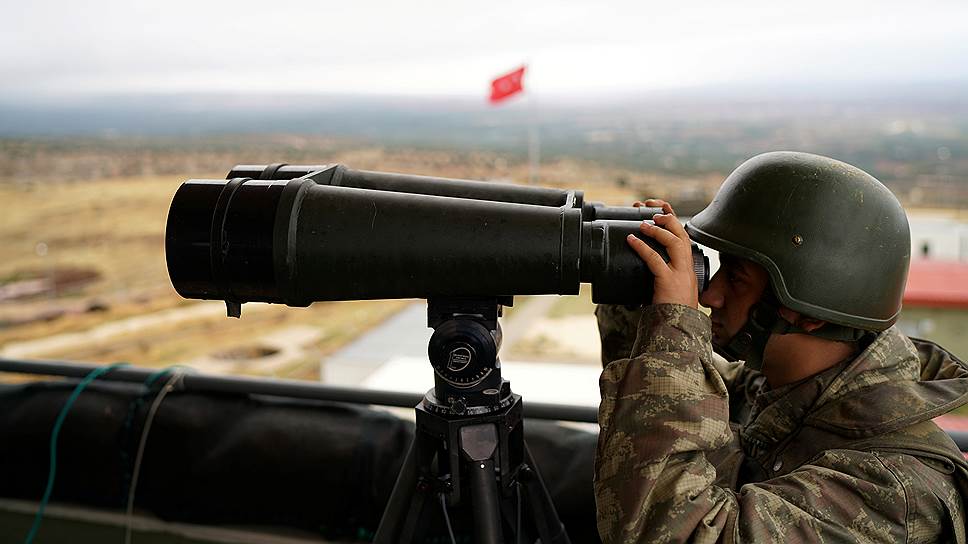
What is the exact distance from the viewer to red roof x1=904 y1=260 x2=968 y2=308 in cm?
216

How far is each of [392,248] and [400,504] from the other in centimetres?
42

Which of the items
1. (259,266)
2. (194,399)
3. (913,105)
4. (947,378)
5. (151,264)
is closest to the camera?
(259,266)

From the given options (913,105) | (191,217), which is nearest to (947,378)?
(191,217)

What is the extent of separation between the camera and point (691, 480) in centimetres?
96

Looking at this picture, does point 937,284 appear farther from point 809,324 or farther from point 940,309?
point 809,324

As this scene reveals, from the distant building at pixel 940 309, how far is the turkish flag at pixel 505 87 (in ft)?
4.31

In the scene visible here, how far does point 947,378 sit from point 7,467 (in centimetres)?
209

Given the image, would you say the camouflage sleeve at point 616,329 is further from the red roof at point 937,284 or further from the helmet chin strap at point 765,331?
the red roof at point 937,284

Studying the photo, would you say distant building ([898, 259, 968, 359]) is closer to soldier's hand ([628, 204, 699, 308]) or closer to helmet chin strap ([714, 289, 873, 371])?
helmet chin strap ([714, 289, 873, 371])

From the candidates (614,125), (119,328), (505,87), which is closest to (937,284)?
(614,125)

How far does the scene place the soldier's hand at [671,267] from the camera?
1007mm

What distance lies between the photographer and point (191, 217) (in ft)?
3.46

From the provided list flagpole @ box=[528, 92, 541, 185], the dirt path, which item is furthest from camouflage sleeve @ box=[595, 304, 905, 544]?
the dirt path

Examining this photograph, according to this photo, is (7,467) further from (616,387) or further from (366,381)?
(616,387)
